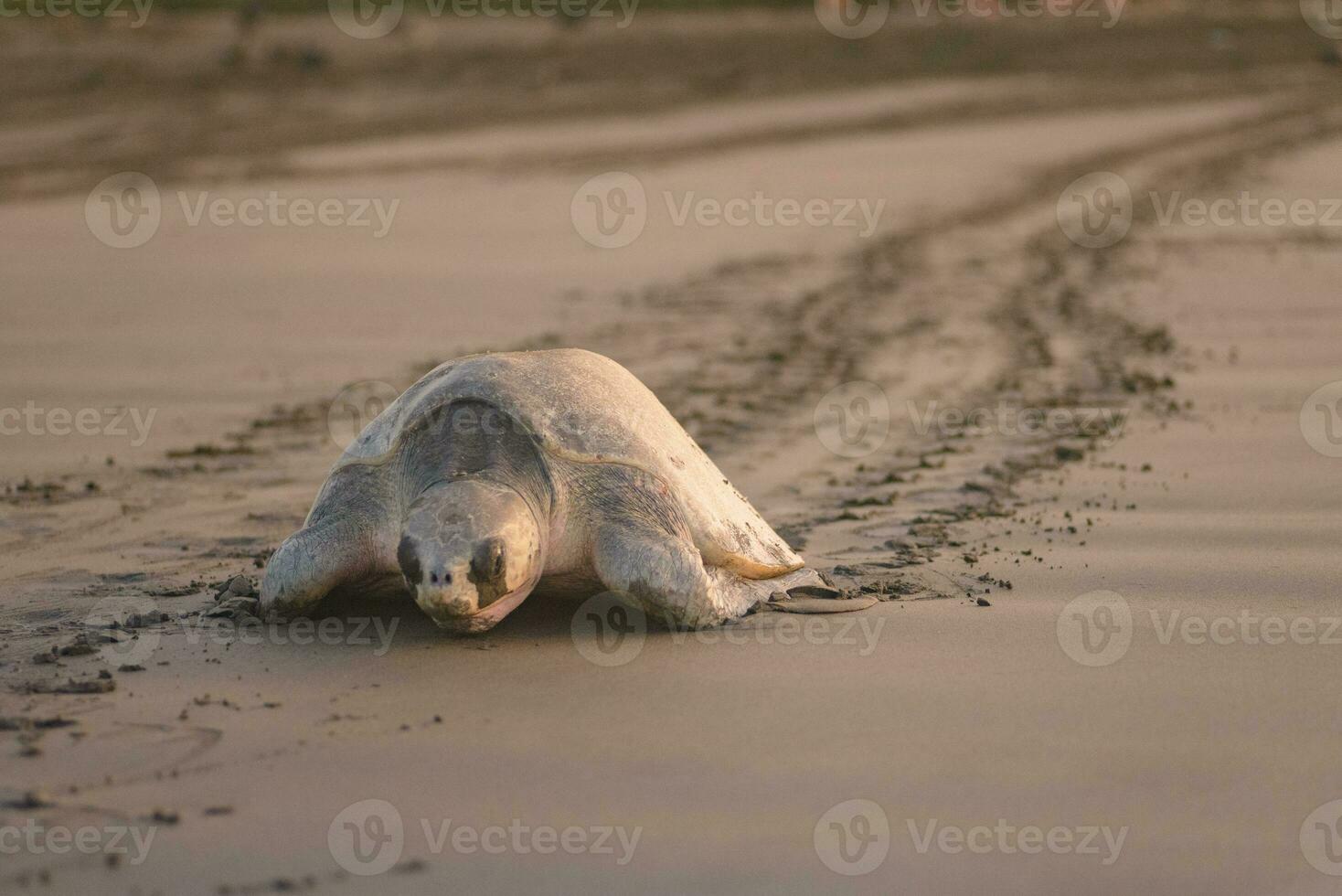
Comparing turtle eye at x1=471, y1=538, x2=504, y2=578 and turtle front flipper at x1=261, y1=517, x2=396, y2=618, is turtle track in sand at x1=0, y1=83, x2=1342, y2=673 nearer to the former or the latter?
turtle front flipper at x1=261, y1=517, x2=396, y2=618

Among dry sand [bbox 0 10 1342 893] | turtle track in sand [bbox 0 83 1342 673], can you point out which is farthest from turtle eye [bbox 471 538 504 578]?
turtle track in sand [bbox 0 83 1342 673]

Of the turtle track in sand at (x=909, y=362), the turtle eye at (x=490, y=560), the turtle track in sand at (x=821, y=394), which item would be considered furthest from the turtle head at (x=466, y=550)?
the turtle track in sand at (x=909, y=362)

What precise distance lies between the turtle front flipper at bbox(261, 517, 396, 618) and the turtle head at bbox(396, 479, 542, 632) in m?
0.29

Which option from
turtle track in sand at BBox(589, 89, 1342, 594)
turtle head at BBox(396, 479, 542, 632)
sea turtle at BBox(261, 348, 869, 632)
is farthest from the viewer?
turtle track in sand at BBox(589, 89, 1342, 594)

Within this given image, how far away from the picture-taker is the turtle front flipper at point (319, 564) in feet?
15.1

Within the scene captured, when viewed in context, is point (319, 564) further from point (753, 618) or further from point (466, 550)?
point (753, 618)

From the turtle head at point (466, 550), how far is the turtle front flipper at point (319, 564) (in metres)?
0.29

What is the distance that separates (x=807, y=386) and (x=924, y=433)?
1.19m

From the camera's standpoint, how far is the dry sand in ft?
10.9

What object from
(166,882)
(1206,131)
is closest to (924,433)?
(166,882)

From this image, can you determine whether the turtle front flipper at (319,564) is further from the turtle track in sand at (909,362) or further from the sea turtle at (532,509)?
the turtle track in sand at (909,362)

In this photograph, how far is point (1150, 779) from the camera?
3.53 metres

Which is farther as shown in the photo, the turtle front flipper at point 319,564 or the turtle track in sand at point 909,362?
the turtle track in sand at point 909,362

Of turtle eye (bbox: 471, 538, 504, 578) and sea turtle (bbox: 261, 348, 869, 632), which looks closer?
turtle eye (bbox: 471, 538, 504, 578)
